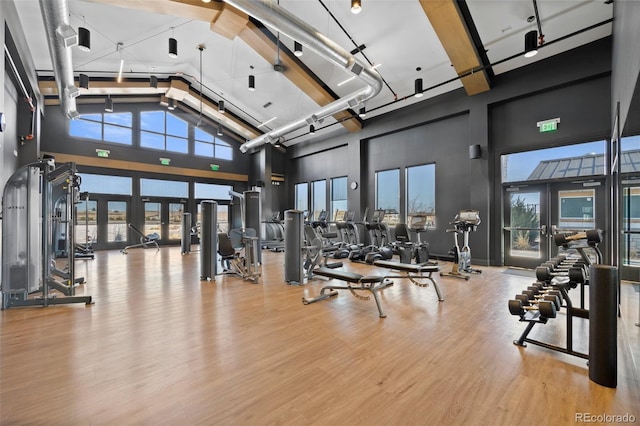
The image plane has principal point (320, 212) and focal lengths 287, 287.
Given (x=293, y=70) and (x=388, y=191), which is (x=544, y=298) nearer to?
(x=388, y=191)

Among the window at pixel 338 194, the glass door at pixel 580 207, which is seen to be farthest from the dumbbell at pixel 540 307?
the window at pixel 338 194

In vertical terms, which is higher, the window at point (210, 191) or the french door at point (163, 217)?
the window at point (210, 191)

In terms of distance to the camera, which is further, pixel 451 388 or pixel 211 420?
pixel 451 388

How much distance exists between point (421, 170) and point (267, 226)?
19.3ft

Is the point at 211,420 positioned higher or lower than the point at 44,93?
lower

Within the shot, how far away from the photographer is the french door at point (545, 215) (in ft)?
18.8

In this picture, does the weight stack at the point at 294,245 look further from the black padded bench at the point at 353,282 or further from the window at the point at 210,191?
the window at the point at 210,191

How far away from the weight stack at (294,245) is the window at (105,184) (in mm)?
9586

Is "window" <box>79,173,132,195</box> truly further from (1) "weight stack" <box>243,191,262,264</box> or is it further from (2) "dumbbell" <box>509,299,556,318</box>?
(2) "dumbbell" <box>509,299,556,318</box>

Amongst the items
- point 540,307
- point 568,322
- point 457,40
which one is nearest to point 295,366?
point 540,307

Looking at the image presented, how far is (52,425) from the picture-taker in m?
1.62

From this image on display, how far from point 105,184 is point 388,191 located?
1071 cm

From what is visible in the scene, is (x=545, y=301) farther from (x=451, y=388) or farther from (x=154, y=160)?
(x=154, y=160)

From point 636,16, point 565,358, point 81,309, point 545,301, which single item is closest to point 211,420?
point 545,301
